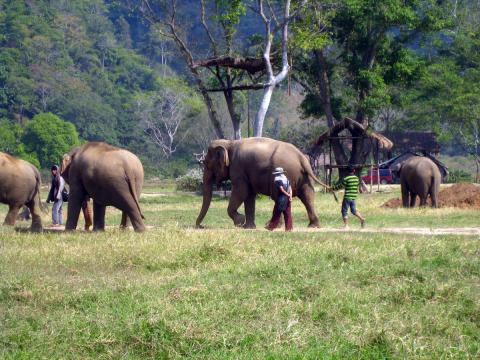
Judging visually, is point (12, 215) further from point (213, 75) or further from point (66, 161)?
point (213, 75)

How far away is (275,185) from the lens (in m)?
18.5

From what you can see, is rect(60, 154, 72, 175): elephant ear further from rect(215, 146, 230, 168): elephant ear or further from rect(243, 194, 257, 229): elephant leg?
rect(243, 194, 257, 229): elephant leg

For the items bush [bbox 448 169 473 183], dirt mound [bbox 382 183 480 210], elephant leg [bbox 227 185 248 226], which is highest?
elephant leg [bbox 227 185 248 226]

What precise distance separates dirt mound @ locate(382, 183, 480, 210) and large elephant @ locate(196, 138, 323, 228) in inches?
388

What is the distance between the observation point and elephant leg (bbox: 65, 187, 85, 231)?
696 inches

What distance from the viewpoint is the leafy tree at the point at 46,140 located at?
7200 cm

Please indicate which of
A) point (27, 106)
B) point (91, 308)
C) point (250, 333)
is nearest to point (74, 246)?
point (91, 308)

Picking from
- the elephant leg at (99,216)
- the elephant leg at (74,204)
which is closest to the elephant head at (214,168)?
the elephant leg at (99,216)

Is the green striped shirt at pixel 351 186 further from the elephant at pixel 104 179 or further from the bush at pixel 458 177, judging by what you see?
the bush at pixel 458 177

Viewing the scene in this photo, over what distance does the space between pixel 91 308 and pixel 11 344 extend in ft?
3.87

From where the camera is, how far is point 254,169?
774 inches

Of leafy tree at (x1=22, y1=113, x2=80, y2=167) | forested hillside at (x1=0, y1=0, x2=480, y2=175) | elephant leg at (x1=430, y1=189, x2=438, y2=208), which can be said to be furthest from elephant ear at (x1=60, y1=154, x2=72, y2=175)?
leafy tree at (x1=22, y1=113, x2=80, y2=167)

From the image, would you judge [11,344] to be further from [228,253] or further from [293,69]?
[293,69]

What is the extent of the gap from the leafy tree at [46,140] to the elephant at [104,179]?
5516cm
